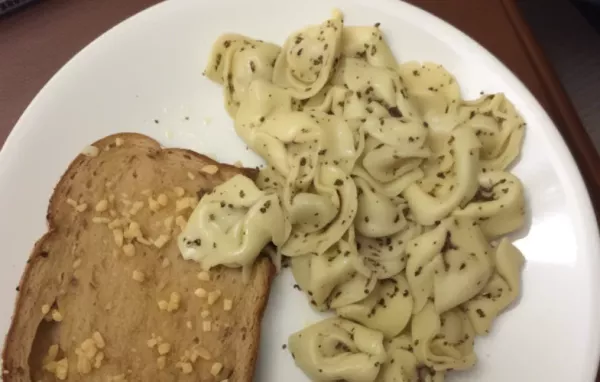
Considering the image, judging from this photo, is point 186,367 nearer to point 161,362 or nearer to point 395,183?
point 161,362

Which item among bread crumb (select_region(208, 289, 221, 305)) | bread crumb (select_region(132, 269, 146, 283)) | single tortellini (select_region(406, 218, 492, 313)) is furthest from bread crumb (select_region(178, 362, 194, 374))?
single tortellini (select_region(406, 218, 492, 313))

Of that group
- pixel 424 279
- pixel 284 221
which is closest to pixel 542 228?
pixel 424 279

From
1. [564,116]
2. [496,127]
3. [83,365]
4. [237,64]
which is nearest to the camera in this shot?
[83,365]

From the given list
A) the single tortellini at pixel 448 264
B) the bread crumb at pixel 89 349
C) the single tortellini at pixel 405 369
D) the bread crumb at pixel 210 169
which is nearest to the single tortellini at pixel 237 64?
the bread crumb at pixel 210 169

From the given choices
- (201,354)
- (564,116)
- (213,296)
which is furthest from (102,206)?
(564,116)

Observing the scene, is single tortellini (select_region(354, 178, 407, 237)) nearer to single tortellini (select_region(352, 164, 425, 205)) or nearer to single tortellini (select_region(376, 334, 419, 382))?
single tortellini (select_region(352, 164, 425, 205))

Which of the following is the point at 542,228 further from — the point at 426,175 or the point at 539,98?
the point at 539,98
